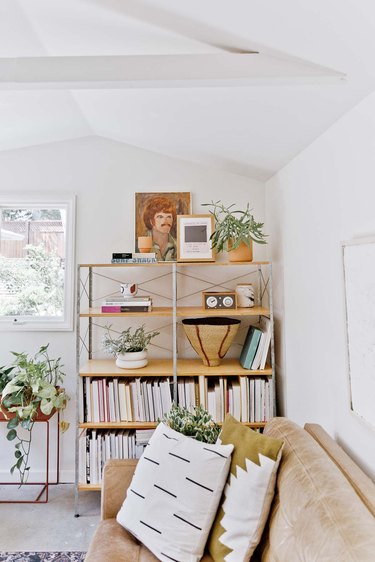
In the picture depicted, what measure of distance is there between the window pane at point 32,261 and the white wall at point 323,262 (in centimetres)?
173

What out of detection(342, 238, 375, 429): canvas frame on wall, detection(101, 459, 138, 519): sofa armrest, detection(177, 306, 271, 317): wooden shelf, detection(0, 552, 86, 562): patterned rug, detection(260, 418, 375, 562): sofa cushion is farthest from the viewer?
detection(177, 306, 271, 317): wooden shelf

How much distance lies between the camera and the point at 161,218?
2652mm

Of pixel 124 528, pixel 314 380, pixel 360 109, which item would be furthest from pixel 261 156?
pixel 124 528

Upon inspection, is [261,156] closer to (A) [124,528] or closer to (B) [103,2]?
(B) [103,2]

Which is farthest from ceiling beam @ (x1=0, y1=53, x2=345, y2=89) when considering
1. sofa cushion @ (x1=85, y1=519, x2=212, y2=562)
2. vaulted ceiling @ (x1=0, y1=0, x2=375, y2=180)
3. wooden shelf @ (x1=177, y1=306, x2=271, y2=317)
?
sofa cushion @ (x1=85, y1=519, x2=212, y2=562)

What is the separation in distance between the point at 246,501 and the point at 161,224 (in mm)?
1922

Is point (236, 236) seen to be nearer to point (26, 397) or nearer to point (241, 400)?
point (241, 400)

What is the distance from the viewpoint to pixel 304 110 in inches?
59.6

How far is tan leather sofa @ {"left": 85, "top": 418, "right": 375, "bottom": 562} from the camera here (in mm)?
916

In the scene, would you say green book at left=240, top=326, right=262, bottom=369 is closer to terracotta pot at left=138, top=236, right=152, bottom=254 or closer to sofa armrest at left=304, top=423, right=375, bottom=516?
sofa armrest at left=304, top=423, right=375, bottom=516

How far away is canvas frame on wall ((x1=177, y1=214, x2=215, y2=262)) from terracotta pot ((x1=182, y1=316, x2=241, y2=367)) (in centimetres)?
46

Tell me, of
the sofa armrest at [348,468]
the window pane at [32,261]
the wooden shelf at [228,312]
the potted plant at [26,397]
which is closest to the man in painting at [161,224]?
the wooden shelf at [228,312]

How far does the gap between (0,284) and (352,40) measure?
107 inches

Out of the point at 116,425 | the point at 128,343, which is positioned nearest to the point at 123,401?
the point at 116,425
